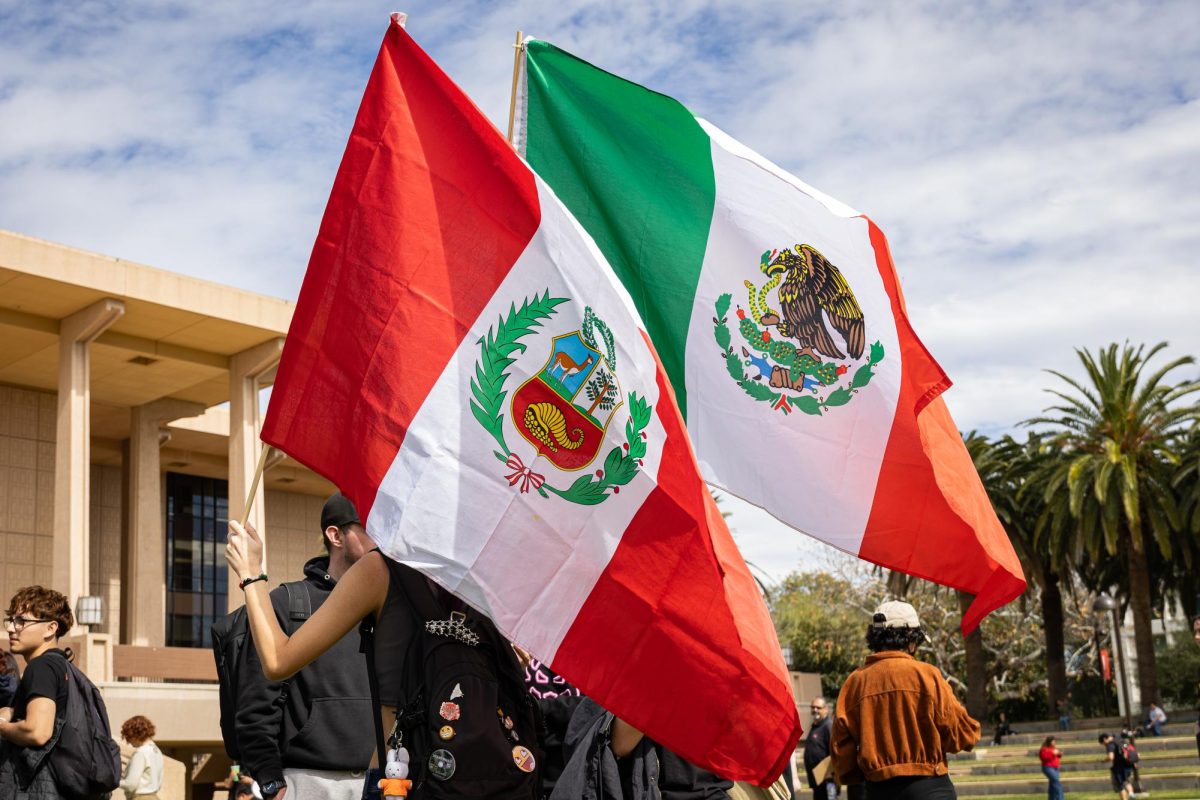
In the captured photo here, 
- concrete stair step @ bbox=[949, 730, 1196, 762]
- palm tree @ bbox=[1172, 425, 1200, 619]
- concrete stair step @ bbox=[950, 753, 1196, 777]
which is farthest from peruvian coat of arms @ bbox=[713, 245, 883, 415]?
palm tree @ bbox=[1172, 425, 1200, 619]

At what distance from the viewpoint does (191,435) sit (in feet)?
134

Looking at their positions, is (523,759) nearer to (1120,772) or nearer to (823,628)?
(1120,772)

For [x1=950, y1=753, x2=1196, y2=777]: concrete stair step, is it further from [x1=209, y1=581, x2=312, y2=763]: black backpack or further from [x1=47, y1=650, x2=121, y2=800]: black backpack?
[x1=209, y1=581, x2=312, y2=763]: black backpack

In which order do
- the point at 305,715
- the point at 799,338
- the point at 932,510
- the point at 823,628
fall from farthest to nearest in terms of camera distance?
the point at 823,628 → the point at 799,338 → the point at 932,510 → the point at 305,715

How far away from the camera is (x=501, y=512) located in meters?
3.97

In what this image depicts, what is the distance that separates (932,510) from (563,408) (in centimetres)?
289

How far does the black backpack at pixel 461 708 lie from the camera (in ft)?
11.4

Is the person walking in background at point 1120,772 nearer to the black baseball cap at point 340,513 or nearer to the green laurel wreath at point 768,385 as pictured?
the green laurel wreath at point 768,385

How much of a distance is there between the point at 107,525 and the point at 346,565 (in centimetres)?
3948

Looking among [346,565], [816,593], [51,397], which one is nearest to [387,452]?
[346,565]

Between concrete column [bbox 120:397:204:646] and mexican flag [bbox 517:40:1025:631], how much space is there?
3201 cm

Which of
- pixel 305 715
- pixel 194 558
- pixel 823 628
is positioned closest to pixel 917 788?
pixel 305 715

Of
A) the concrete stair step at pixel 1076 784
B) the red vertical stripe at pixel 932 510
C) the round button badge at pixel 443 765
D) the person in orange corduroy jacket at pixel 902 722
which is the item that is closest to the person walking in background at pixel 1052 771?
the concrete stair step at pixel 1076 784

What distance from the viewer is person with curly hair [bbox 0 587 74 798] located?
19.2 ft
